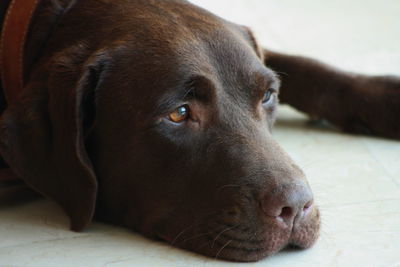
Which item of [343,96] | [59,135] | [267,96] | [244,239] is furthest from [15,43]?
[343,96]

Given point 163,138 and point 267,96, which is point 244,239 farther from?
point 267,96

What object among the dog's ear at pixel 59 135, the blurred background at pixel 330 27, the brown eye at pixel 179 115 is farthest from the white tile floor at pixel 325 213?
the brown eye at pixel 179 115

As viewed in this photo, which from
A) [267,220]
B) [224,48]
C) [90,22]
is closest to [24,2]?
[90,22]

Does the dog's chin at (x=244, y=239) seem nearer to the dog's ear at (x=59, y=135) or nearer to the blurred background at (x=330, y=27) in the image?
the dog's ear at (x=59, y=135)

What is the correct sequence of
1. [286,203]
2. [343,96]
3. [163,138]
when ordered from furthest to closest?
[343,96] < [163,138] < [286,203]

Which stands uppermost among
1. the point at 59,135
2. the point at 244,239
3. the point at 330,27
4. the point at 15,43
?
the point at 15,43

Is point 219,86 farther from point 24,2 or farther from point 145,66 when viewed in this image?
point 24,2

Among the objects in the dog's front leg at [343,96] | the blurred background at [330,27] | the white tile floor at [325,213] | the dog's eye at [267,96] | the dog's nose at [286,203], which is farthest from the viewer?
the blurred background at [330,27]
